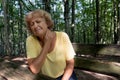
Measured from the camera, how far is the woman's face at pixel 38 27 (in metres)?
2.45

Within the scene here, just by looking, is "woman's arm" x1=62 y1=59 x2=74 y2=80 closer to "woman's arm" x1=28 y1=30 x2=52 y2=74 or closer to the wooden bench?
"woman's arm" x1=28 y1=30 x2=52 y2=74

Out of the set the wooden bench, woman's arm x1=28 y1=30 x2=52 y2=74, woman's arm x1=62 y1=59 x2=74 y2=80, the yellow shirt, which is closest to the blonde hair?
the yellow shirt

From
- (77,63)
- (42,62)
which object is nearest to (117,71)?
(77,63)

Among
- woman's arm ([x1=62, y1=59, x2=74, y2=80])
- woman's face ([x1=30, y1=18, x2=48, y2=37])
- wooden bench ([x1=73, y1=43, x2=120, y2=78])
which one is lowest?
wooden bench ([x1=73, y1=43, x2=120, y2=78])

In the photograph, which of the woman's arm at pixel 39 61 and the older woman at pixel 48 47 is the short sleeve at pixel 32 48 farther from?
the woman's arm at pixel 39 61

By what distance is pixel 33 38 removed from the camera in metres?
2.53

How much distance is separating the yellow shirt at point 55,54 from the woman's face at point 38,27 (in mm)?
96

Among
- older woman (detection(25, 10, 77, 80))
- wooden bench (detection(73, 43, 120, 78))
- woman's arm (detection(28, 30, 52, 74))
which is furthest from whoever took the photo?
wooden bench (detection(73, 43, 120, 78))

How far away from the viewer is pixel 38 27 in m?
2.46

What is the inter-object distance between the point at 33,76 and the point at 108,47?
201cm

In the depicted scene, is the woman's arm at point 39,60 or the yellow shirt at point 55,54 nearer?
the woman's arm at point 39,60

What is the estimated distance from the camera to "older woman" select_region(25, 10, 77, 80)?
2449 millimetres

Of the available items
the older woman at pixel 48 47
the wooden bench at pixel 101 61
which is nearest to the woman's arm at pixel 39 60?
the older woman at pixel 48 47

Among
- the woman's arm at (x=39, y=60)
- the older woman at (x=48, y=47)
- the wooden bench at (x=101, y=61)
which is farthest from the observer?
the wooden bench at (x=101, y=61)
